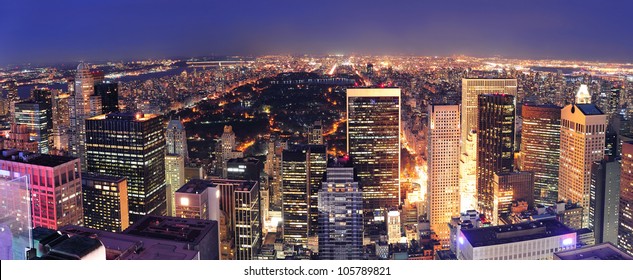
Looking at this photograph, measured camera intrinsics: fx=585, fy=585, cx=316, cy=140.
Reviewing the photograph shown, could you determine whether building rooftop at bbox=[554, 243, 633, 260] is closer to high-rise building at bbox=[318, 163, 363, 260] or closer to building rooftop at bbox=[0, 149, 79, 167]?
high-rise building at bbox=[318, 163, 363, 260]

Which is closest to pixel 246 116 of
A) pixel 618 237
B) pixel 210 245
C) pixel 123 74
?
pixel 123 74

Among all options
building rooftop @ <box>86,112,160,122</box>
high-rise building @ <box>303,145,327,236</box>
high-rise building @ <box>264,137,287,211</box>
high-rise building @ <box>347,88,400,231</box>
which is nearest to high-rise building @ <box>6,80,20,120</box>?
building rooftop @ <box>86,112,160,122</box>

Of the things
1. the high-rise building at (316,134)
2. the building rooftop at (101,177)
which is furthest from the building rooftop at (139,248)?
the high-rise building at (316,134)

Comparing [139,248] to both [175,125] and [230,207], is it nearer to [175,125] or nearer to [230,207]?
[230,207]

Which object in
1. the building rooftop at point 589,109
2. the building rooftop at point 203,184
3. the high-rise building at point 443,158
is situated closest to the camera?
the building rooftop at point 203,184

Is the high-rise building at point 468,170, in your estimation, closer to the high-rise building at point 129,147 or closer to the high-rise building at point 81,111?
the high-rise building at point 129,147

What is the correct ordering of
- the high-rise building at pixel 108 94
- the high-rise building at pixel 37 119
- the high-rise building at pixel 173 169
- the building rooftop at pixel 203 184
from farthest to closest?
the high-rise building at pixel 173 169
the high-rise building at pixel 108 94
the high-rise building at pixel 37 119
the building rooftop at pixel 203 184

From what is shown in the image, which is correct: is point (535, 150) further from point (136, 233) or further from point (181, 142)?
point (136, 233)
